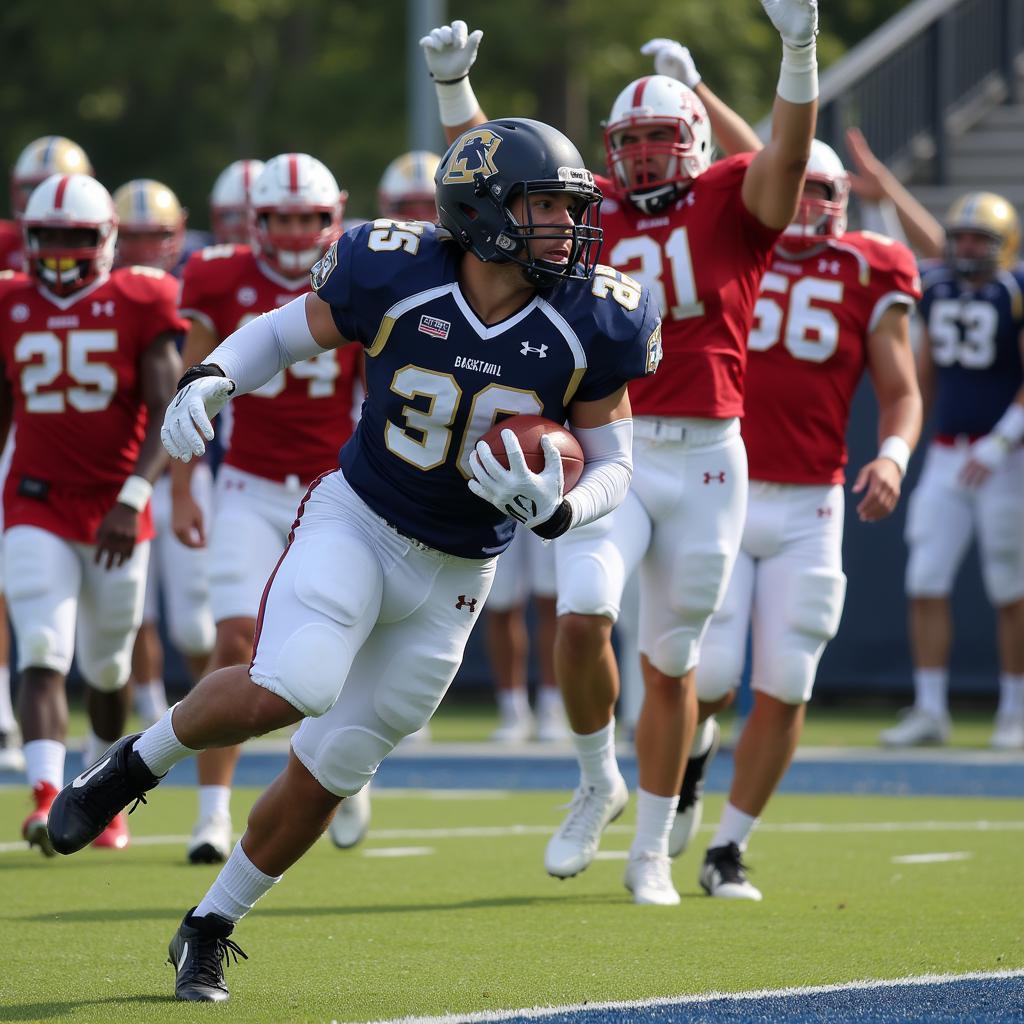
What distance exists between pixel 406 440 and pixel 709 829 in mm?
3220

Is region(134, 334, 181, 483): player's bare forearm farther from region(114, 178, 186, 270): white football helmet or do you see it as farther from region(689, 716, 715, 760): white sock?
region(114, 178, 186, 270): white football helmet

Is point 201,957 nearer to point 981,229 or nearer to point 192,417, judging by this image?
point 192,417

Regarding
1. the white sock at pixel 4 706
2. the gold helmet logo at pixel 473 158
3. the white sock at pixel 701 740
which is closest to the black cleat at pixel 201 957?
the gold helmet logo at pixel 473 158

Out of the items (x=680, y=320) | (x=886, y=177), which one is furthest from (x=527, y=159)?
(x=886, y=177)

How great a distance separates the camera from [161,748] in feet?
13.6

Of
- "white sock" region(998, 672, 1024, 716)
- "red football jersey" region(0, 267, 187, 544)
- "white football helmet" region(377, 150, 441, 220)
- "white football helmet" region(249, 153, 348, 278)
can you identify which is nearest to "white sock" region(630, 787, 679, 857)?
"red football jersey" region(0, 267, 187, 544)

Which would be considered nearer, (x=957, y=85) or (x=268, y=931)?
(x=268, y=931)

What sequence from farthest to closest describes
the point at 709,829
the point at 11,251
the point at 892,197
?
the point at 892,197
the point at 11,251
the point at 709,829

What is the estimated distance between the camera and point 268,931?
5.06 metres

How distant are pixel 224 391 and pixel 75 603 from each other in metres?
2.46

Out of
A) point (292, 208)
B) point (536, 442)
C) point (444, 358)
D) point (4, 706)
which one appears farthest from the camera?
point (4, 706)

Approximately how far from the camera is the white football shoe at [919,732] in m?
9.98

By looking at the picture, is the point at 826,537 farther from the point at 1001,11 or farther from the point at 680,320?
the point at 1001,11

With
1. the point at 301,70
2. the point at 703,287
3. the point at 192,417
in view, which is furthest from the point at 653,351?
the point at 301,70
